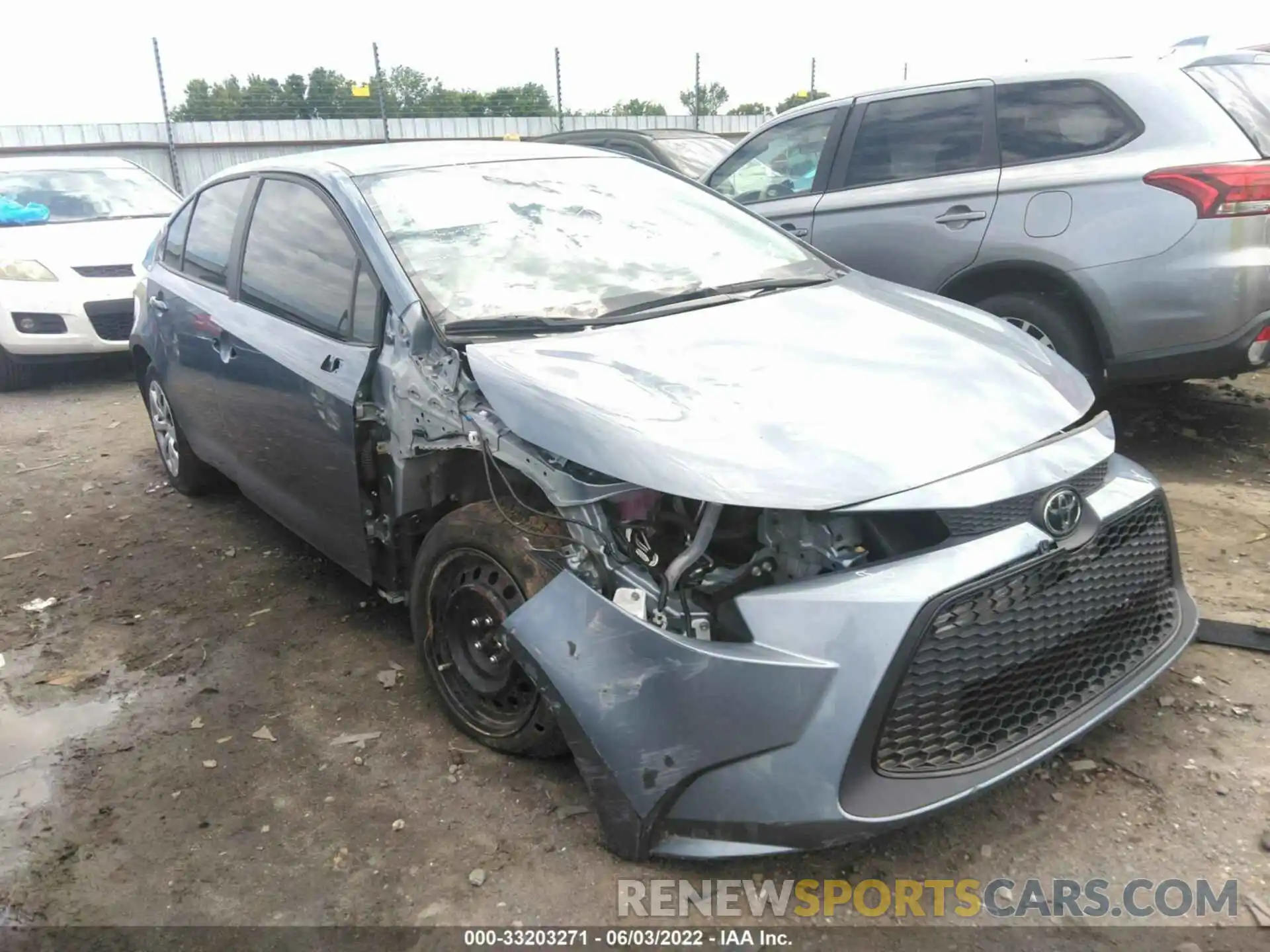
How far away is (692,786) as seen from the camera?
2.07 metres

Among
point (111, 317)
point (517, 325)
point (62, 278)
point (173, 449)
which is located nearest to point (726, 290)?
point (517, 325)

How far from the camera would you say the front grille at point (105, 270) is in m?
7.29

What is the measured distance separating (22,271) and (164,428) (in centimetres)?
335

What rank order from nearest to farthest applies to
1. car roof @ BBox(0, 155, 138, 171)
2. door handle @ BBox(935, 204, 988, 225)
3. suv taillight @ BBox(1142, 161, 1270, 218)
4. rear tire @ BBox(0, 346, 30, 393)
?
1. suv taillight @ BBox(1142, 161, 1270, 218)
2. door handle @ BBox(935, 204, 988, 225)
3. rear tire @ BBox(0, 346, 30, 393)
4. car roof @ BBox(0, 155, 138, 171)

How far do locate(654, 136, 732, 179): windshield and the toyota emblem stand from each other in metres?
5.92

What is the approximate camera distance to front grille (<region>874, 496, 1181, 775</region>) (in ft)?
6.65

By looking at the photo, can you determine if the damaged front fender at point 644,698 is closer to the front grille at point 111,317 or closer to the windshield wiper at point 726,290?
the windshield wiper at point 726,290

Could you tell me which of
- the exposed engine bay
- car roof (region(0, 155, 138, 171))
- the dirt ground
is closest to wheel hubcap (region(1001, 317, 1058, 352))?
the dirt ground

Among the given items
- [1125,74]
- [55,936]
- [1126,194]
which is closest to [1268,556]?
[1126,194]

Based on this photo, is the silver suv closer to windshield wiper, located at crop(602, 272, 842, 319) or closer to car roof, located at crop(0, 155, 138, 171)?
windshield wiper, located at crop(602, 272, 842, 319)

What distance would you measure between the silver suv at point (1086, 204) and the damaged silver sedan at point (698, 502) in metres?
1.44

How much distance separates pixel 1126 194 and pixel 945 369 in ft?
7.57

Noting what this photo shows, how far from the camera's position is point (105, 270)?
24.1 ft

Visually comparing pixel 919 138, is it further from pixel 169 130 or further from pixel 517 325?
pixel 169 130
